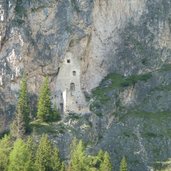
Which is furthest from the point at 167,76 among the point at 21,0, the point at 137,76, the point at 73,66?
the point at 21,0

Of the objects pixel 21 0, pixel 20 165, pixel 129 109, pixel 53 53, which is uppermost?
pixel 21 0

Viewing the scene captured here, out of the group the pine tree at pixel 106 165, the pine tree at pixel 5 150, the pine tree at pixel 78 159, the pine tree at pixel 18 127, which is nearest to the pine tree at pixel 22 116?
the pine tree at pixel 18 127

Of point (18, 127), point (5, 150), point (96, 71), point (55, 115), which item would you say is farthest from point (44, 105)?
point (96, 71)

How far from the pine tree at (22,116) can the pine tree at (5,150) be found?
5.91ft

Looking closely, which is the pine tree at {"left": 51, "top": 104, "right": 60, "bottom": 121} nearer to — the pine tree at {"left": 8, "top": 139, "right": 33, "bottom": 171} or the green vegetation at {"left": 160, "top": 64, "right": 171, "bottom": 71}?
the pine tree at {"left": 8, "top": 139, "right": 33, "bottom": 171}

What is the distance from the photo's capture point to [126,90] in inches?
4990

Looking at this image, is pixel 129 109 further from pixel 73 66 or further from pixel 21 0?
pixel 21 0

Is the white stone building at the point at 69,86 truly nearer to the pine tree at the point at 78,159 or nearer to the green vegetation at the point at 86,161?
the green vegetation at the point at 86,161

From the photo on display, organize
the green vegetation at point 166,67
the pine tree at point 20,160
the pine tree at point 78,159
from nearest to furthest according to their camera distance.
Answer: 1. the pine tree at point 20,160
2. the pine tree at point 78,159
3. the green vegetation at point 166,67

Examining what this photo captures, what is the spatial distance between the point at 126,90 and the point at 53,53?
13822 mm

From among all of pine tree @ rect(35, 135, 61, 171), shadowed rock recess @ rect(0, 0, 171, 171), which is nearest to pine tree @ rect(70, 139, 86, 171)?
pine tree @ rect(35, 135, 61, 171)

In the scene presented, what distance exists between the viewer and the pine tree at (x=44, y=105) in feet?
391

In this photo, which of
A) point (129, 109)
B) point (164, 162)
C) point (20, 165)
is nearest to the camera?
point (20, 165)

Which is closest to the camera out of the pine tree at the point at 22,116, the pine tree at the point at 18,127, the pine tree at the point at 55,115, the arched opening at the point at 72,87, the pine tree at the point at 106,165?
the pine tree at the point at 106,165
